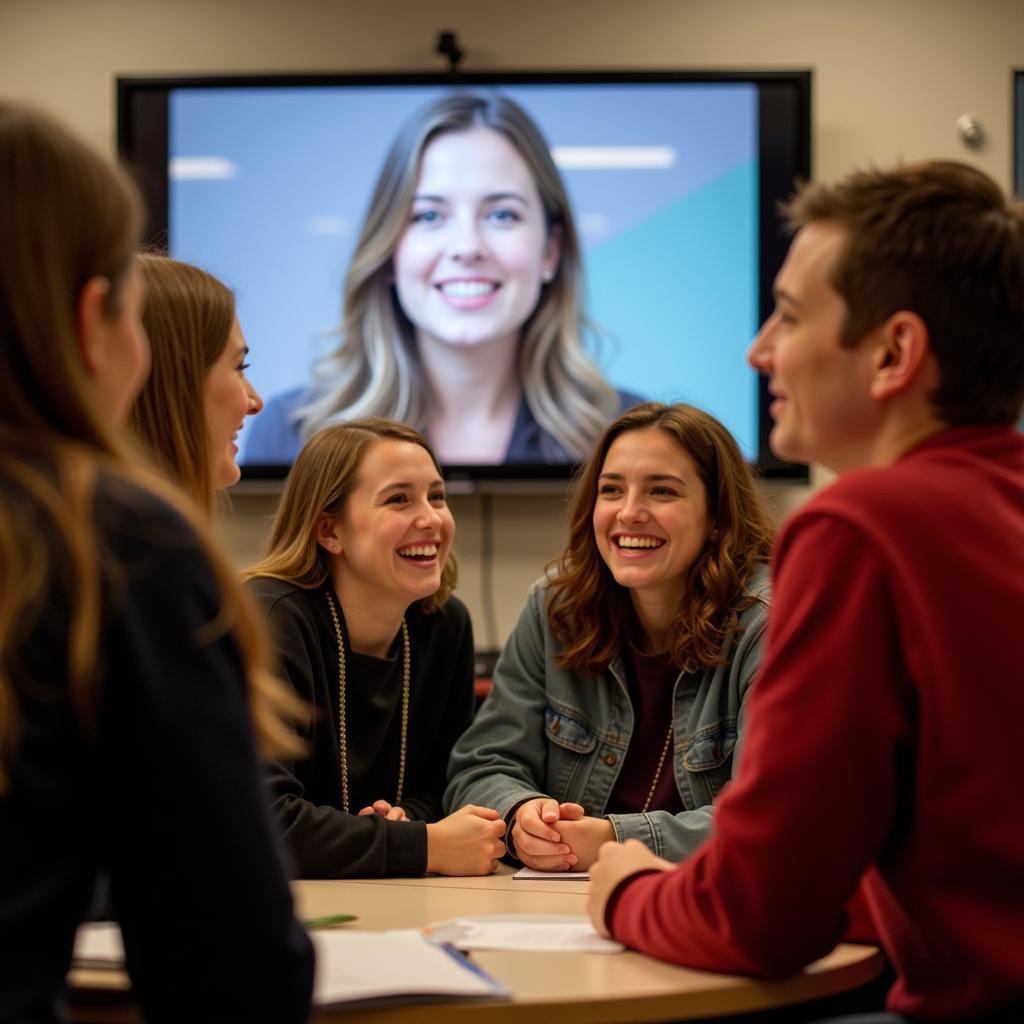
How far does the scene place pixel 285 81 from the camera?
4.14 metres

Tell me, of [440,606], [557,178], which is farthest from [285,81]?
[440,606]

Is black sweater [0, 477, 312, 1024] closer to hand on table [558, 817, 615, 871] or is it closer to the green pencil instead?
the green pencil

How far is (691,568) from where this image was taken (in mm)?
2354

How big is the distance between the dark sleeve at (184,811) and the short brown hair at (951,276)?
0.71 metres

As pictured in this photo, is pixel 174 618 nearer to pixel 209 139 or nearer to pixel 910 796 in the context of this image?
pixel 910 796

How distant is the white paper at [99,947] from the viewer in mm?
1239

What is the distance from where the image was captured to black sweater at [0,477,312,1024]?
87 cm

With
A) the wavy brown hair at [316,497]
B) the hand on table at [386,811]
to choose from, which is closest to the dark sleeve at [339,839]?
the hand on table at [386,811]

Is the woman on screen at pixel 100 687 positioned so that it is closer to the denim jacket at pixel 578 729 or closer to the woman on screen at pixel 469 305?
the denim jacket at pixel 578 729

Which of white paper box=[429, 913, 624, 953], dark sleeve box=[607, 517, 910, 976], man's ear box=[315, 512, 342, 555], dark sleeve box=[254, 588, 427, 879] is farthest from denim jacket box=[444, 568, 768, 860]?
dark sleeve box=[607, 517, 910, 976]

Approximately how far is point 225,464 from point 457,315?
2.03 m

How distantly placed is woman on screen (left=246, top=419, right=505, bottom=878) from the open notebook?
717mm

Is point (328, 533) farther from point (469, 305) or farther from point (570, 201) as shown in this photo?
point (570, 201)

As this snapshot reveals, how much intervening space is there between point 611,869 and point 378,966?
0.29 m
